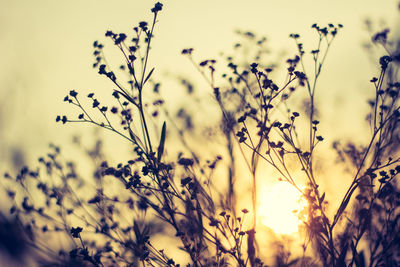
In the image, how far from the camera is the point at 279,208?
4.26 m

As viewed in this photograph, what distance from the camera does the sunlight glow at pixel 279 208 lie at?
395 cm

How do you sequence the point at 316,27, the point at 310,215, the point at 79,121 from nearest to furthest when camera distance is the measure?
the point at 310,215 < the point at 79,121 < the point at 316,27

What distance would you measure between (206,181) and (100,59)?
1679mm

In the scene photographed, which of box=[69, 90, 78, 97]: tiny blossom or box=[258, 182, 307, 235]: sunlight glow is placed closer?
box=[69, 90, 78, 97]: tiny blossom

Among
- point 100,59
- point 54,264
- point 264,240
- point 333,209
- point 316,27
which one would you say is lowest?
point 54,264

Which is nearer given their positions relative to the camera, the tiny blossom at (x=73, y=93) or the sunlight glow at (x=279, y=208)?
the tiny blossom at (x=73, y=93)

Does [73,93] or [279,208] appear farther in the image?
[279,208]

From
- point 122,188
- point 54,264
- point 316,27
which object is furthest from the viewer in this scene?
point 122,188

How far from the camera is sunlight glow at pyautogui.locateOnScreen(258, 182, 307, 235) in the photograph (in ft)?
13.0

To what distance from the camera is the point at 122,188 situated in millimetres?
4980

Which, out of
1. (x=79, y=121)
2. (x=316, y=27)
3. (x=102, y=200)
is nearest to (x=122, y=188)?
(x=102, y=200)

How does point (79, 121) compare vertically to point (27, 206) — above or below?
above

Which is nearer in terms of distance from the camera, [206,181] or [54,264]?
[206,181]

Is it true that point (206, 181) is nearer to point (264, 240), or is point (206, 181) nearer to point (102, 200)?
point (264, 240)
